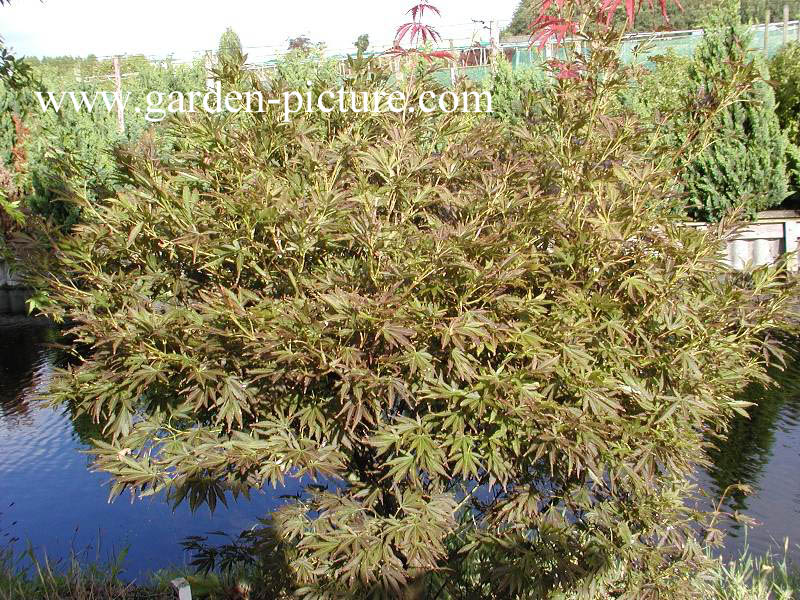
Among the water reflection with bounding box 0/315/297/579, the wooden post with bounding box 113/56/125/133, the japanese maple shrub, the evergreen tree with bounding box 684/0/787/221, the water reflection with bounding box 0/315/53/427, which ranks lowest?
the water reflection with bounding box 0/315/297/579

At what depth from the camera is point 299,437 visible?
2.78 m

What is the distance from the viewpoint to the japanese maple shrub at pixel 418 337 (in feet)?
8.50

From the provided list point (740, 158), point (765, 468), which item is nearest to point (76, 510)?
point (765, 468)

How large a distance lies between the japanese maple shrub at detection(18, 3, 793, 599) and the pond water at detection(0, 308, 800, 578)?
189 centimetres

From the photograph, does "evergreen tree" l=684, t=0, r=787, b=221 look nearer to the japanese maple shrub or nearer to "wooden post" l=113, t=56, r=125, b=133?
the japanese maple shrub

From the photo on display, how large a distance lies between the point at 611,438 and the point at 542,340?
1.76 feet

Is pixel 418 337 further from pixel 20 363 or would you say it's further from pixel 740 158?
pixel 740 158

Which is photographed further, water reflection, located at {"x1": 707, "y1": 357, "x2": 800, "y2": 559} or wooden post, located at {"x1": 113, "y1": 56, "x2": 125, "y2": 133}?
wooden post, located at {"x1": 113, "y1": 56, "x2": 125, "y2": 133}

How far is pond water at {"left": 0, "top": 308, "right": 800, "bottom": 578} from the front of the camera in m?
5.33

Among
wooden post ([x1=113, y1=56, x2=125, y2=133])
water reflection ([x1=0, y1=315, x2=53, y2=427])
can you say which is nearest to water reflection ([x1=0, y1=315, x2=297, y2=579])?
water reflection ([x1=0, y1=315, x2=53, y2=427])

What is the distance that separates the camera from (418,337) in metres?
2.64

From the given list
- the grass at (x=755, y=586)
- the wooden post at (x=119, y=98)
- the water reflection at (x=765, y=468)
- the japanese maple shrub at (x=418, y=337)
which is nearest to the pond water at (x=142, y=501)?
the water reflection at (x=765, y=468)

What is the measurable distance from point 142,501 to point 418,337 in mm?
4571

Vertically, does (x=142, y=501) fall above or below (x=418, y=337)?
below
